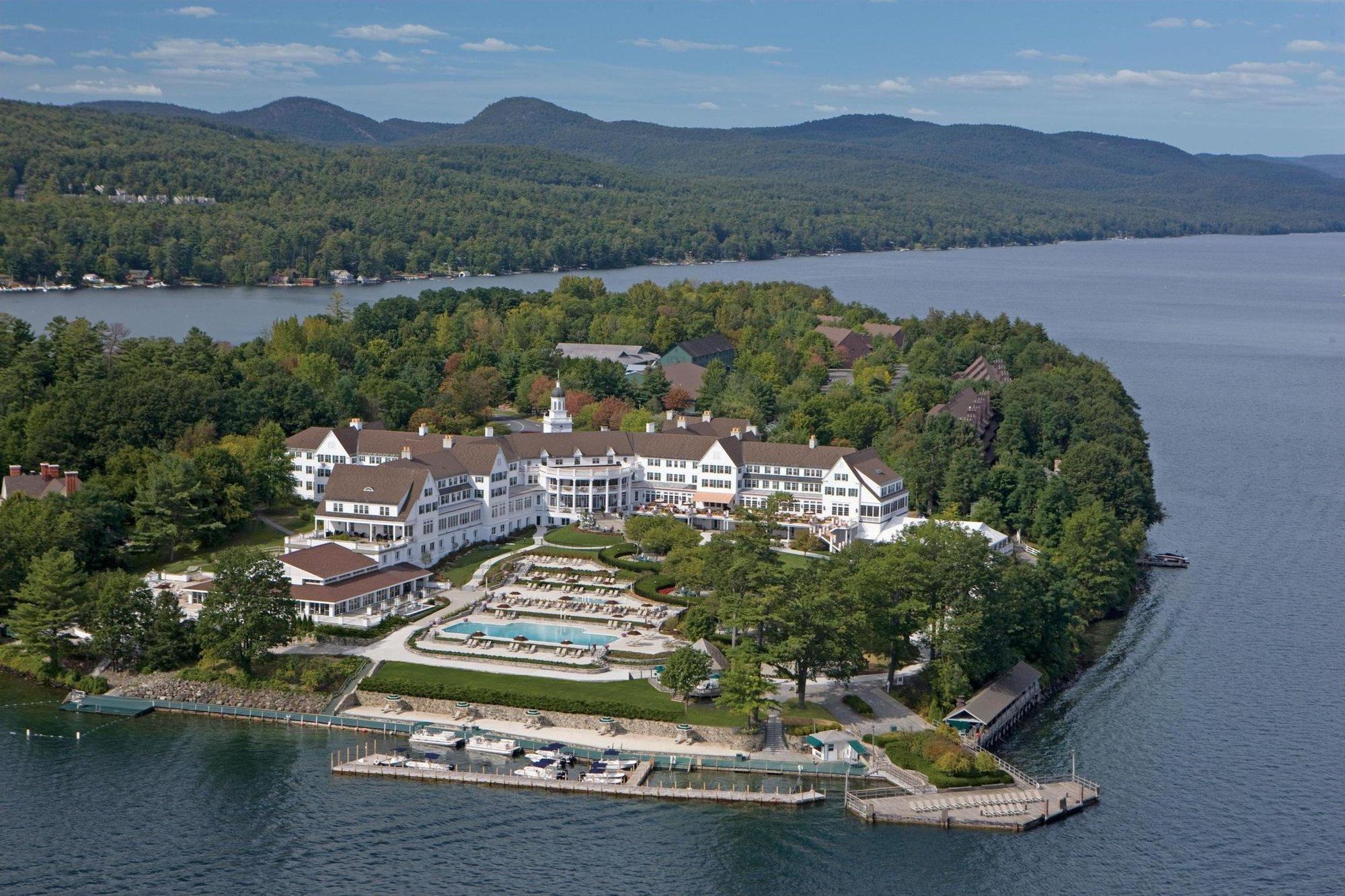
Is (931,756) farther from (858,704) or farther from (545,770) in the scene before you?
(545,770)

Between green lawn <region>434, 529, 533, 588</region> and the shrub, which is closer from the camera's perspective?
the shrub

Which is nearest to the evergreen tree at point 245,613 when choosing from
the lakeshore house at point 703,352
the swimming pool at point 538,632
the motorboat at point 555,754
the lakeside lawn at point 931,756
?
the swimming pool at point 538,632

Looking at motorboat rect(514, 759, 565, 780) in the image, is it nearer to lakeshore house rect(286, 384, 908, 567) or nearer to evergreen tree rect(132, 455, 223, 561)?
lakeshore house rect(286, 384, 908, 567)

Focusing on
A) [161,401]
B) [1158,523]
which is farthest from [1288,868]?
[161,401]

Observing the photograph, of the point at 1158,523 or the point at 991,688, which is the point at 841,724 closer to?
the point at 991,688

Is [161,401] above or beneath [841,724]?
above

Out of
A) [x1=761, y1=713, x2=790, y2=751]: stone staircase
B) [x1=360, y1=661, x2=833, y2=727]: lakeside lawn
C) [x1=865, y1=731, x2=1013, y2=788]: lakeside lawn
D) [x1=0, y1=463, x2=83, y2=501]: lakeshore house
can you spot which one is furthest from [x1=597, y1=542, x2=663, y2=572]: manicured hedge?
[x1=0, y1=463, x2=83, y2=501]: lakeshore house

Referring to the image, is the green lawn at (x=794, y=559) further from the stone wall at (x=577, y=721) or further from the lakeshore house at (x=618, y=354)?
the lakeshore house at (x=618, y=354)
